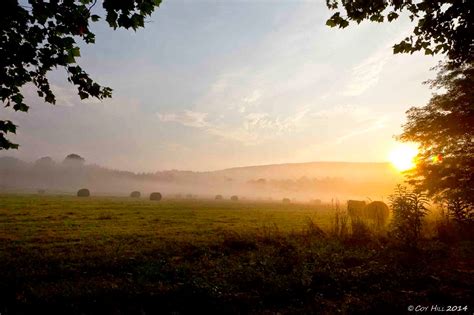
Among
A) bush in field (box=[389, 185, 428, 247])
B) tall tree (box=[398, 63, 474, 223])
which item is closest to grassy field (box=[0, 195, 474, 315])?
bush in field (box=[389, 185, 428, 247])

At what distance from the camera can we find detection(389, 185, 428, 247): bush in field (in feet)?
39.5

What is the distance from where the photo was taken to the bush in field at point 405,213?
1205 cm

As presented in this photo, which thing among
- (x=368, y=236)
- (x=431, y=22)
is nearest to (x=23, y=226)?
(x=368, y=236)

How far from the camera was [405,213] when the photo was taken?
12625 mm

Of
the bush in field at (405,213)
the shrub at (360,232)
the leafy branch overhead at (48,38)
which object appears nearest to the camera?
the leafy branch overhead at (48,38)

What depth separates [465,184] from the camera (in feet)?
48.5

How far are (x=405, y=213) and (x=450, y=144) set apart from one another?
6.21 m

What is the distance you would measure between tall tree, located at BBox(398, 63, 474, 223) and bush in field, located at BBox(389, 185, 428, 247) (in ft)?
10.9

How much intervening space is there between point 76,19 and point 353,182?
175008 millimetres

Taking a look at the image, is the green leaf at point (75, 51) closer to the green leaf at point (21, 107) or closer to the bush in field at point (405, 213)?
the green leaf at point (21, 107)

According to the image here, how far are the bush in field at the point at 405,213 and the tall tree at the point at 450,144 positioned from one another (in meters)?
3.33

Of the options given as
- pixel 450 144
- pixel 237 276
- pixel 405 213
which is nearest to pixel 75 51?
pixel 237 276

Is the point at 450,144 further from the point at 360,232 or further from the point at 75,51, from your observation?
the point at 75,51


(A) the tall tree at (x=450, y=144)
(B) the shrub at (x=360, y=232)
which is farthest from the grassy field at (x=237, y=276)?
(A) the tall tree at (x=450, y=144)
